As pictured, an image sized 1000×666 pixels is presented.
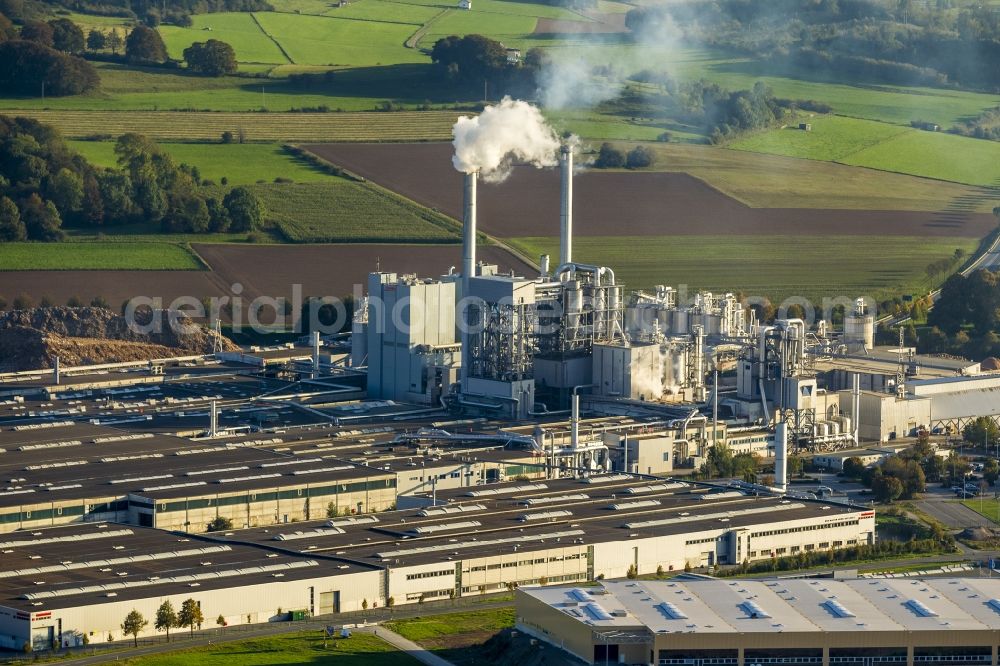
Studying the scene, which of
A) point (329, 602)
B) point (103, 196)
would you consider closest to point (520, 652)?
point (329, 602)

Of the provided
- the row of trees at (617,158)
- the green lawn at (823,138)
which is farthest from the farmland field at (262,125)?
the green lawn at (823,138)

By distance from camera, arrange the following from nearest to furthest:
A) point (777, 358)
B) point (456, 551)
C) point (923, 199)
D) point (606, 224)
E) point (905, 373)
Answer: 1. point (456, 551)
2. point (777, 358)
3. point (905, 373)
4. point (606, 224)
5. point (923, 199)

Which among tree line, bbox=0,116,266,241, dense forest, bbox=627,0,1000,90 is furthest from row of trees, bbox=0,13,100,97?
dense forest, bbox=627,0,1000,90

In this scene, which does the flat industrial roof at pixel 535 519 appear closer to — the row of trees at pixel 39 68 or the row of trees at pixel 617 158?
the row of trees at pixel 617 158

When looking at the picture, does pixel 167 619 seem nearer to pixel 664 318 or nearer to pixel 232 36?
pixel 664 318

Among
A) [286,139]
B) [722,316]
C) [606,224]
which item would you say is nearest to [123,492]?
[722,316]

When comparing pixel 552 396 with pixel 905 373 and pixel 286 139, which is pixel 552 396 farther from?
pixel 286 139
